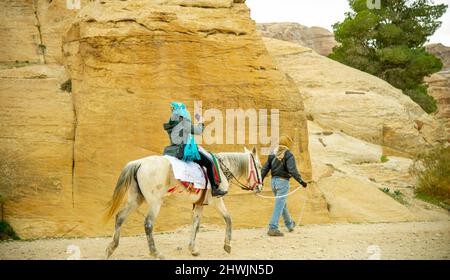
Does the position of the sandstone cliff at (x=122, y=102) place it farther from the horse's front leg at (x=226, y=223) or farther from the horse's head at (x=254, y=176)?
the horse's front leg at (x=226, y=223)

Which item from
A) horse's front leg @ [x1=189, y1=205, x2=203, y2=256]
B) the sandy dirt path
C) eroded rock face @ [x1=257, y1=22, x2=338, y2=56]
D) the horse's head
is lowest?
the sandy dirt path

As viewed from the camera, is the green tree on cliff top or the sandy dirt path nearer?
the sandy dirt path

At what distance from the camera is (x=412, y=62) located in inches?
1117

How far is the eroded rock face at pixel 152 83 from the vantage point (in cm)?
1234

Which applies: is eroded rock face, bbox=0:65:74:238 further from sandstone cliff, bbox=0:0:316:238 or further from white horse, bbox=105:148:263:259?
white horse, bbox=105:148:263:259

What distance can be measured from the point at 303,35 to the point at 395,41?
A: 18.7 m

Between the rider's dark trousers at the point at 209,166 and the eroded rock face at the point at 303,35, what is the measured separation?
127 feet

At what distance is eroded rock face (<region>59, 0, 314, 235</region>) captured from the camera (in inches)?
486

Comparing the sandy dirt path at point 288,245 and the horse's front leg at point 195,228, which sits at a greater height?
the horse's front leg at point 195,228

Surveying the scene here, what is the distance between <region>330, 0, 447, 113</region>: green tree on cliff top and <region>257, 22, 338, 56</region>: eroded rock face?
16263 millimetres

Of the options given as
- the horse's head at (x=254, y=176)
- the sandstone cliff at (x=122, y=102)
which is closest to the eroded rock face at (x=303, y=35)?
the sandstone cliff at (x=122, y=102)

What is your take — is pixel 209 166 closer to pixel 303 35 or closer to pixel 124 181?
pixel 124 181

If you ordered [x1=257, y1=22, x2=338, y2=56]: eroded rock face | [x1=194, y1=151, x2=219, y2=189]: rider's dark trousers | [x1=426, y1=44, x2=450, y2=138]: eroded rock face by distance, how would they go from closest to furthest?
[x1=194, y1=151, x2=219, y2=189]: rider's dark trousers → [x1=426, y1=44, x2=450, y2=138]: eroded rock face → [x1=257, y1=22, x2=338, y2=56]: eroded rock face

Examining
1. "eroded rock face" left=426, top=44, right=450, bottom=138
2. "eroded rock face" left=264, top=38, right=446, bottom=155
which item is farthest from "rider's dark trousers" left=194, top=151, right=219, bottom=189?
"eroded rock face" left=426, top=44, right=450, bottom=138
